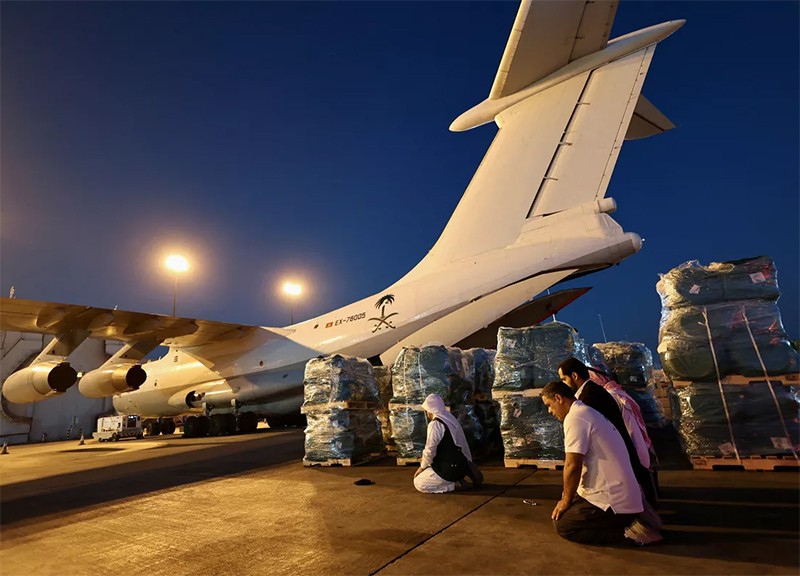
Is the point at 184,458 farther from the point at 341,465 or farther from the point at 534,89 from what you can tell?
the point at 534,89

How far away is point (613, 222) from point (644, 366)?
2.80m

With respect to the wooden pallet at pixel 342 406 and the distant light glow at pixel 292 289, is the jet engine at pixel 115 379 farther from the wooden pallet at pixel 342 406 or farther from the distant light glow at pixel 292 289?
the distant light glow at pixel 292 289

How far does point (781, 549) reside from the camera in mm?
3088

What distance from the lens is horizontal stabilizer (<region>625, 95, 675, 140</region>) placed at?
10648 mm

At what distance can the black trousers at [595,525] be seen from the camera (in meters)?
3.32

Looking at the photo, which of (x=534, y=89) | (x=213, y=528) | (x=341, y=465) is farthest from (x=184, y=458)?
(x=534, y=89)

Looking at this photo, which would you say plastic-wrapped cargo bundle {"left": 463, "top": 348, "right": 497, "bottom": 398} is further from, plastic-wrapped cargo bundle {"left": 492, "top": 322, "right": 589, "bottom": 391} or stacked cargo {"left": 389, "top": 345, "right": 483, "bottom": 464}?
plastic-wrapped cargo bundle {"left": 492, "top": 322, "right": 589, "bottom": 391}

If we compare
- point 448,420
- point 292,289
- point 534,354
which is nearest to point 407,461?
point 448,420

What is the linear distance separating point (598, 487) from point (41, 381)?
11628 millimetres

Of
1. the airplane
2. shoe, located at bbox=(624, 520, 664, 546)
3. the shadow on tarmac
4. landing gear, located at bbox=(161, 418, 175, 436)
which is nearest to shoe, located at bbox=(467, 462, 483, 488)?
shoe, located at bbox=(624, 520, 664, 546)

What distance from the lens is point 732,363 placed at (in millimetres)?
5586

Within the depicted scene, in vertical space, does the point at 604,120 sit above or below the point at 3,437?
above

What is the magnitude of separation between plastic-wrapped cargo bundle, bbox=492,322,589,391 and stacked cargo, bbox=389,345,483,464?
94cm

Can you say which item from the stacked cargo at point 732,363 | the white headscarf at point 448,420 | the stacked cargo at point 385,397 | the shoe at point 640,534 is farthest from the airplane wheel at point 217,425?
the shoe at point 640,534
